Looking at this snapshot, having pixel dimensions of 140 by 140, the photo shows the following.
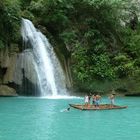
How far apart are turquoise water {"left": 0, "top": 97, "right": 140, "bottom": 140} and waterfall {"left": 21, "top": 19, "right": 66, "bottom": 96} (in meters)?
8.45

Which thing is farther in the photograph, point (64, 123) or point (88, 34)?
point (88, 34)

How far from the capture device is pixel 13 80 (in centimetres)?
3212

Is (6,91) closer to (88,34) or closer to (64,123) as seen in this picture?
(88,34)

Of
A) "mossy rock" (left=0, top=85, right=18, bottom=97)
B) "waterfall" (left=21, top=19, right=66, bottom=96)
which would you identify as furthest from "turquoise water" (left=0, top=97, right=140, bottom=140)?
"waterfall" (left=21, top=19, right=66, bottom=96)

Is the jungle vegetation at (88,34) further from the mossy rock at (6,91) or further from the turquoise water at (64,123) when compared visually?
the turquoise water at (64,123)

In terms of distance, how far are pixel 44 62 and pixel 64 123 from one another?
54.4 ft

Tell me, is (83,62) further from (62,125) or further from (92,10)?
(62,125)

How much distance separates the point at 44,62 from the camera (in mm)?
34719

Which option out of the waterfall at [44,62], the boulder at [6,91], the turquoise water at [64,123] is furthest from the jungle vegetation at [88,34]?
the turquoise water at [64,123]

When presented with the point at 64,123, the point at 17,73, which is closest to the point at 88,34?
the point at 17,73

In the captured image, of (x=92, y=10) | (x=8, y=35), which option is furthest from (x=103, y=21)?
(x=8, y=35)

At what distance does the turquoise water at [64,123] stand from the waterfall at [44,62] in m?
8.45

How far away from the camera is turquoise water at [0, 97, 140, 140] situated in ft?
50.9

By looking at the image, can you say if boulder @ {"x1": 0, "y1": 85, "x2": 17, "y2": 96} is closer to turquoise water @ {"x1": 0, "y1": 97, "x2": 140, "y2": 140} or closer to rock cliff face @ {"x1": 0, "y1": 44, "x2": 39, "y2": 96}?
rock cliff face @ {"x1": 0, "y1": 44, "x2": 39, "y2": 96}
